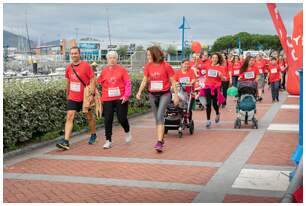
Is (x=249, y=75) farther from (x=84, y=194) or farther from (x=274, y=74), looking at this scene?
(x=84, y=194)

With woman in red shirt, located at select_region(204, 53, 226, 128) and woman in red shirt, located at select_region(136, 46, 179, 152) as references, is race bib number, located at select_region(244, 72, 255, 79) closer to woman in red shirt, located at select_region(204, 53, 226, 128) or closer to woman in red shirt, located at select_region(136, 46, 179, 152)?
woman in red shirt, located at select_region(204, 53, 226, 128)

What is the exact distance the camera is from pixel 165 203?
17.8 feet

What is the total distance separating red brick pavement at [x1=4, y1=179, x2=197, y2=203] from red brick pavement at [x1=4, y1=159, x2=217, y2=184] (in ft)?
1.89

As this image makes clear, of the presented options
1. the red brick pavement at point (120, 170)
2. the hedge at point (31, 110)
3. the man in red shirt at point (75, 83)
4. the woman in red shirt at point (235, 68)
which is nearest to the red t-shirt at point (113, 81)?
the man in red shirt at point (75, 83)

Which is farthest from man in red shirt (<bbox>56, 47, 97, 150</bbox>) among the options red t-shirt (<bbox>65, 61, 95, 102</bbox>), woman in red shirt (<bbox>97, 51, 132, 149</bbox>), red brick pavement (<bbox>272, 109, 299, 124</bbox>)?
red brick pavement (<bbox>272, 109, 299, 124</bbox>)

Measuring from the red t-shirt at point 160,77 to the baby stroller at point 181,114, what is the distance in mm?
1587

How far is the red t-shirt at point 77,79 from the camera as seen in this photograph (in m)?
8.95

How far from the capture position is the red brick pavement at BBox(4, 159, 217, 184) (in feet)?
21.8

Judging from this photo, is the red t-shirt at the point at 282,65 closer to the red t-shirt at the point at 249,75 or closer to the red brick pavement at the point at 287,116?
the red brick pavement at the point at 287,116

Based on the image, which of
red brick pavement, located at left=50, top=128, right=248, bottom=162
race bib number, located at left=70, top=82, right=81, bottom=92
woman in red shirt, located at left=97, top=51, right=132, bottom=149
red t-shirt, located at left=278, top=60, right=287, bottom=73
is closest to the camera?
red brick pavement, located at left=50, top=128, right=248, bottom=162

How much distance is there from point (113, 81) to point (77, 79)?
672mm

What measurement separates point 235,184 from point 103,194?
1685 millimetres

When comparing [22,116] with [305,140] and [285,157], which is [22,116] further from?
[305,140]

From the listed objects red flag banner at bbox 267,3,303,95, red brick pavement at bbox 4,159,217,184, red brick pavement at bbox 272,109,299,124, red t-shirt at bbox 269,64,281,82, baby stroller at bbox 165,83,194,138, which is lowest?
red brick pavement at bbox 272,109,299,124
